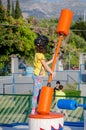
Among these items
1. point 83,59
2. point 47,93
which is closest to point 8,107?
point 47,93

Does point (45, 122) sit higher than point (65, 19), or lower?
lower

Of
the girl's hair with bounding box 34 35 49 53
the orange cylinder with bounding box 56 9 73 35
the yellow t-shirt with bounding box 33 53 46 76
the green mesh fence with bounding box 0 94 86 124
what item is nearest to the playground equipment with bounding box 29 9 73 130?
the orange cylinder with bounding box 56 9 73 35

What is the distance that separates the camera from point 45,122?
21.4 ft

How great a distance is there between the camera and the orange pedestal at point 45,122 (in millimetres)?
6516

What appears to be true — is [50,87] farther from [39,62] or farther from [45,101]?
[39,62]

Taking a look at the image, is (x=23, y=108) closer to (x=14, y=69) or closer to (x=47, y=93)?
(x=47, y=93)

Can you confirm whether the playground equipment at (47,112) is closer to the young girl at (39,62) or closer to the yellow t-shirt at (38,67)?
the young girl at (39,62)

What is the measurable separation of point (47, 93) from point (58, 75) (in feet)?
68.5

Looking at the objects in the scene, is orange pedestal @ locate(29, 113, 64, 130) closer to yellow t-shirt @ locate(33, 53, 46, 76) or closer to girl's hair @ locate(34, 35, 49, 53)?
yellow t-shirt @ locate(33, 53, 46, 76)

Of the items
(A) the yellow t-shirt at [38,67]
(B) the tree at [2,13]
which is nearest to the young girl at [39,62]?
(A) the yellow t-shirt at [38,67]

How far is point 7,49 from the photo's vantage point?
34406 mm

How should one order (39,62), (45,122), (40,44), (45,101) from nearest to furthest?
1. (45,101)
2. (45,122)
3. (40,44)
4. (39,62)

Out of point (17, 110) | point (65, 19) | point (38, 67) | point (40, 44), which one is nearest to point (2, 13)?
point (17, 110)

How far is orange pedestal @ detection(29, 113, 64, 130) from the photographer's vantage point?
6516 mm
